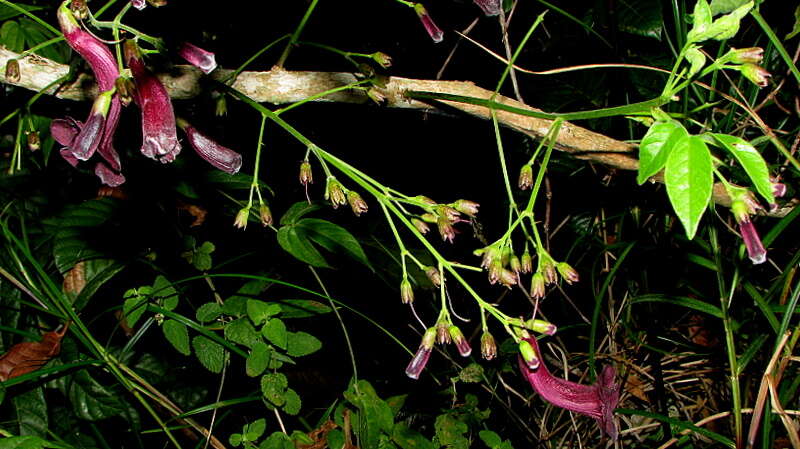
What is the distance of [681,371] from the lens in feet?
7.48

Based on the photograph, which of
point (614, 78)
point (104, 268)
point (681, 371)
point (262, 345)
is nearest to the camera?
point (262, 345)

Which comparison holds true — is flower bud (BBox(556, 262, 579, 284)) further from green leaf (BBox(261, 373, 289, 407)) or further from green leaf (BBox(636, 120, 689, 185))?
green leaf (BBox(261, 373, 289, 407))

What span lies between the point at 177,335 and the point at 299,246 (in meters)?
0.45

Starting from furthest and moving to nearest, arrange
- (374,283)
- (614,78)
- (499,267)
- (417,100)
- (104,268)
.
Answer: (374,283)
(614,78)
(104,268)
(417,100)
(499,267)

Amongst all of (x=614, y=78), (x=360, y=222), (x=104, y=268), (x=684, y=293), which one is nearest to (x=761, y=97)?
(x=614, y=78)

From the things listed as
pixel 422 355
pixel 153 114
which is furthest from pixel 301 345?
pixel 153 114

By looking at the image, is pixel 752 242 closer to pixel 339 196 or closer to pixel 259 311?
pixel 339 196

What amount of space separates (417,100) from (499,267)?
1.45 ft

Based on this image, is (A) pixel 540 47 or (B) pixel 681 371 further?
(B) pixel 681 371

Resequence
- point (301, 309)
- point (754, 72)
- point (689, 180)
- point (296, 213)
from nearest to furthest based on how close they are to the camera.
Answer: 1. point (689, 180)
2. point (754, 72)
3. point (296, 213)
4. point (301, 309)

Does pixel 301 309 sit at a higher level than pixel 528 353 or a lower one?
lower

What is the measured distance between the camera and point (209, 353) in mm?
1617

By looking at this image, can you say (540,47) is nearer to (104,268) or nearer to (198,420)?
(104,268)

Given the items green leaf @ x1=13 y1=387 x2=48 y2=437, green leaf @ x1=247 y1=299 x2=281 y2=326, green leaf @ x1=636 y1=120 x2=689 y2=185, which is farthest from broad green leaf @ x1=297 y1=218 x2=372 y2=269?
green leaf @ x1=13 y1=387 x2=48 y2=437
